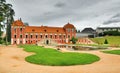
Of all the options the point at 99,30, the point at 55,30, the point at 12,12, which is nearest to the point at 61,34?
the point at 55,30

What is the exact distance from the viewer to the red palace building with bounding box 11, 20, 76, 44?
3290 inches

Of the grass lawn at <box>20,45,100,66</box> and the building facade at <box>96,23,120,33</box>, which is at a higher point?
the building facade at <box>96,23,120,33</box>

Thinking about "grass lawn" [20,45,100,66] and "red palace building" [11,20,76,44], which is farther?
"red palace building" [11,20,76,44]

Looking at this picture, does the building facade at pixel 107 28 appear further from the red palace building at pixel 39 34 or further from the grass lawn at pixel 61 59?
the grass lawn at pixel 61 59

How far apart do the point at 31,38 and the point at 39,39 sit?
13.3 ft

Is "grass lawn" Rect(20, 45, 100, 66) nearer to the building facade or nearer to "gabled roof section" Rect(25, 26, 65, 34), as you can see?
"gabled roof section" Rect(25, 26, 65, 34)

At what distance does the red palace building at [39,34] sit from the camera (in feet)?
274

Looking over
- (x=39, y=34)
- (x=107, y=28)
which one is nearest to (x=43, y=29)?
(x=39, y=34)

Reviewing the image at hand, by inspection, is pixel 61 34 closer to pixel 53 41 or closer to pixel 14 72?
pixel 53 41

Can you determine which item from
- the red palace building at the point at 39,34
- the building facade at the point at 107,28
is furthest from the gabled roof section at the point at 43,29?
the building facade at the point at 107,28

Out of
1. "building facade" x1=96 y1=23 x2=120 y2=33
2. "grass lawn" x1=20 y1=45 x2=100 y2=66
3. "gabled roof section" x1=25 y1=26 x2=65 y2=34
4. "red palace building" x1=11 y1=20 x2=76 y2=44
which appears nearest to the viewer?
"grass lawn" x1=20 y1=45 x2=100 y2=66

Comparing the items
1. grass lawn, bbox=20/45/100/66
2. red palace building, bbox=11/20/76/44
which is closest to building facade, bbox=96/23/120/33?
red palace building, bbox=11/20/76/44

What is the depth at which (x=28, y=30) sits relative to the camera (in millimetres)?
86625

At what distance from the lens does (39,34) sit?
88562 mm
